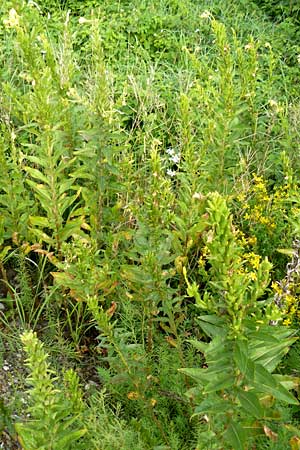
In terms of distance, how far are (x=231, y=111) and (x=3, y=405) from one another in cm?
169

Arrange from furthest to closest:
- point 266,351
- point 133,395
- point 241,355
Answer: point 133,395, point 266,351, point 241,355

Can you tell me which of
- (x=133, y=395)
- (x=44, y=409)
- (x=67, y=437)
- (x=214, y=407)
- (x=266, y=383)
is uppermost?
Answer: (x=266, y=383)

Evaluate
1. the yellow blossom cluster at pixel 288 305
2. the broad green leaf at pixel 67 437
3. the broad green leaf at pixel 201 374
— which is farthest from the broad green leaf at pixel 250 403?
the yellow blossom cluster at pixel 288 305

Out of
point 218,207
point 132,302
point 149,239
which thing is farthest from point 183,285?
point 218,207

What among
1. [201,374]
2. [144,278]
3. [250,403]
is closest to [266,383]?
[250,403]

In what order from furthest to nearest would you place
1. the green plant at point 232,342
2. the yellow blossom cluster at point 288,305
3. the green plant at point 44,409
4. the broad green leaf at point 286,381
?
1. the yellow blossom cluster at point 288,305
2. the broad green leaf at point 286,381
3. the green plant at point 44,409
4. the green plant at point 232,342

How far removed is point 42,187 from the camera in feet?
9.82

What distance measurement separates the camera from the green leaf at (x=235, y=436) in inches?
77.9

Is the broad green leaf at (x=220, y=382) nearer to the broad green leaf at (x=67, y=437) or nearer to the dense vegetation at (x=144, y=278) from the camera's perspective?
the dense vegetation at (x=144, y=278)

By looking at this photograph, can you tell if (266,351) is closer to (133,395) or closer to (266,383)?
(266,383)

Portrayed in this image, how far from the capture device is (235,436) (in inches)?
78.0

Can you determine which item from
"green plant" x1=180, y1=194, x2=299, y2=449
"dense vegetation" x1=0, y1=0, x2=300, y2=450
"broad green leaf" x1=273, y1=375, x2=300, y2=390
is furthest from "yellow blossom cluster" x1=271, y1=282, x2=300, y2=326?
"green plant" x1=180, y1=194, x2=299, y2=449

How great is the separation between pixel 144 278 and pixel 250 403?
84cm

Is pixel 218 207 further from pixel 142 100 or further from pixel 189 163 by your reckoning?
pixel 142 100
